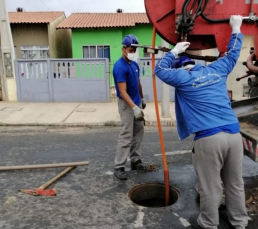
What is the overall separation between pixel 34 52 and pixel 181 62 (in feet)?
48.7

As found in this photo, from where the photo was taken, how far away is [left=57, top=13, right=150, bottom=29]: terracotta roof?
1435 cm

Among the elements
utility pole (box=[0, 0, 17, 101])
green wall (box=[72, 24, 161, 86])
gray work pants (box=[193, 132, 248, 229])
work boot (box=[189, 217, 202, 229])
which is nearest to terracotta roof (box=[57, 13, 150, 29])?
green wall (box=[72, 24, 161, 86])

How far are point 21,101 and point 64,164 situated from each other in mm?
6163

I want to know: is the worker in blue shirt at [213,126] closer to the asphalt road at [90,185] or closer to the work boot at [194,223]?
the work boot at [194,223]

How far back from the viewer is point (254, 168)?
13.8ft

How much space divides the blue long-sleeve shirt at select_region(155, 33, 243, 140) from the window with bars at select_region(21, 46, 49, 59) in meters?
14.7

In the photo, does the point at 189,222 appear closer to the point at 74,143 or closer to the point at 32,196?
the point at 32,196

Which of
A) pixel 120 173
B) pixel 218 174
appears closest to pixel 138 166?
pixel 120 173

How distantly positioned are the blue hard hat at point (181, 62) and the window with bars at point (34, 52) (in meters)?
14.4

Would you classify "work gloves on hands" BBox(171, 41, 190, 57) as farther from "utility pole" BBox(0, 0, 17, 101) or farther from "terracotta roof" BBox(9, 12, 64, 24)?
"terracotta roof" BBox(9, 12, 64, 24)

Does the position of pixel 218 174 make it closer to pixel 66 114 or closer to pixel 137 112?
pixel 137 112

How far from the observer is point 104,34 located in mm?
14695

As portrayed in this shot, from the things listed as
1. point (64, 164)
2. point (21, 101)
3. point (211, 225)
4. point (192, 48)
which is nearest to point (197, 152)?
point (211, 225)

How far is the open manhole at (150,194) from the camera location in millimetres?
3631
